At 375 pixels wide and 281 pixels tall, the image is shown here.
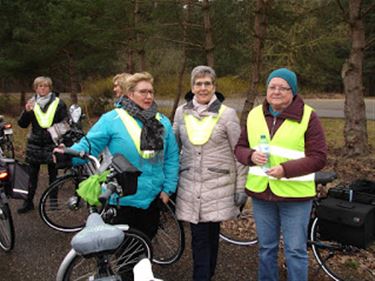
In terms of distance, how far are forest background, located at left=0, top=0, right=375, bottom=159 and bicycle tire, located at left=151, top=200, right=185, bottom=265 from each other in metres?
4.43

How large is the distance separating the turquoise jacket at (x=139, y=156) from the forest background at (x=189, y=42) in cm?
512

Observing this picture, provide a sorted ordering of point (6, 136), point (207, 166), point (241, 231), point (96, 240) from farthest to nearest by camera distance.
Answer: point (6, 136) < point (241, 231) < point (207, 166) < point (96, 240)

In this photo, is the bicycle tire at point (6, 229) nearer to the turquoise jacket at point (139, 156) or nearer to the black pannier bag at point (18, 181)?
the black pannier bag at point (18, 181)

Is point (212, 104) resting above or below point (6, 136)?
above

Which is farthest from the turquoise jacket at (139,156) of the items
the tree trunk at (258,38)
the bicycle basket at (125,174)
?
the tree trunk at (258,38)

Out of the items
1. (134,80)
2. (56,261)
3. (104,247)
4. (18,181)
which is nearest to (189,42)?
(18,181)

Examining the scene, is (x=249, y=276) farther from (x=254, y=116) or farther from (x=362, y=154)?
(x=362, y=154)

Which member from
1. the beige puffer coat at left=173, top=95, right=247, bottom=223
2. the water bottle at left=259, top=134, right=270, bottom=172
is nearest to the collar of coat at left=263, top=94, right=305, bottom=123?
the water bottle at left=259, top=134, right=270, bottom=172

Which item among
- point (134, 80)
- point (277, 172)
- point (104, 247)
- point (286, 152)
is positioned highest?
point (134, 80)

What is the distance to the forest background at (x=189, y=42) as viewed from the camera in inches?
358

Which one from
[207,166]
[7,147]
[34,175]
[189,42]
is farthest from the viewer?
[189,42]

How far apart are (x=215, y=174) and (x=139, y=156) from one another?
25.4 inches

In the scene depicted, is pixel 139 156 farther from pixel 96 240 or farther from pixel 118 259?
pixel 96 240

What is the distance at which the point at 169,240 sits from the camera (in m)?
4.37
